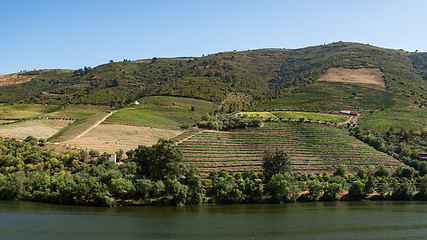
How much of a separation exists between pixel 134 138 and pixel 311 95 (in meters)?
100

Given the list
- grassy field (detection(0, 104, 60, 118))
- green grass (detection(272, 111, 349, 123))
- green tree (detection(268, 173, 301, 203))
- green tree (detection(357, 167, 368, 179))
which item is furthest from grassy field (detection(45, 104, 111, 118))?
green tree (detection(357, 167, 368, 179))

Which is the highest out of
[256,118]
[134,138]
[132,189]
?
[256,118]

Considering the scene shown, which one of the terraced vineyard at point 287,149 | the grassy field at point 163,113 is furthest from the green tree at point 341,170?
the grassy field at point 163,113

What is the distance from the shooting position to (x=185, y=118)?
12181cm

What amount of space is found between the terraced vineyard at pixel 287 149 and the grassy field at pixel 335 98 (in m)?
35.5

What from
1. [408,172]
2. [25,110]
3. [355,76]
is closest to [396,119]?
[408,172]

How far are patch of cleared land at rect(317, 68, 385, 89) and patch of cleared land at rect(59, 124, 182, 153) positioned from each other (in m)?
126

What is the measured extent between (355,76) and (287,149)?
5013 inches

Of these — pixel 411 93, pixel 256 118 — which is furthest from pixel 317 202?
pixel 411 93

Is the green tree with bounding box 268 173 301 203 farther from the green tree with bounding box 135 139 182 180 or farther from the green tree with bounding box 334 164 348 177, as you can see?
the green tree with bounding box 334 164 348 177

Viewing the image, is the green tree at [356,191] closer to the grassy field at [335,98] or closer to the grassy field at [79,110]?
the grassy field at [335,98]

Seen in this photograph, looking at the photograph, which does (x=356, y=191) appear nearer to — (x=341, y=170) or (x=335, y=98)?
(x=341, y=170)

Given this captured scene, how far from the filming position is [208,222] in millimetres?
43375

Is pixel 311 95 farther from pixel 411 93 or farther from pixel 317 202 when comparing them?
pixel 317 202
